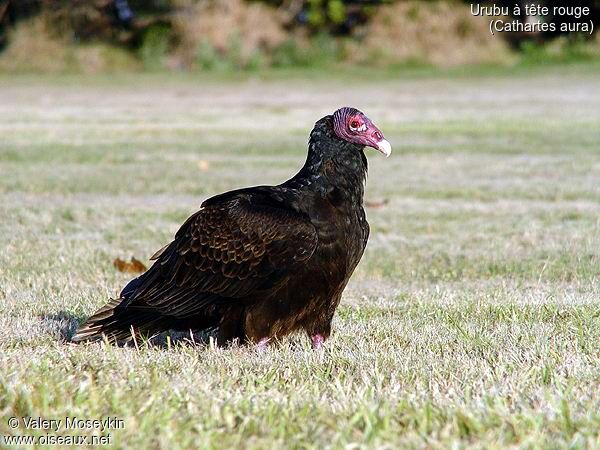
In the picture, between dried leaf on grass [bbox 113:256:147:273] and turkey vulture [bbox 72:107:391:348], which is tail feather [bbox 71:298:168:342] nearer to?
turkey vulture [bbox 72:107:391:348]

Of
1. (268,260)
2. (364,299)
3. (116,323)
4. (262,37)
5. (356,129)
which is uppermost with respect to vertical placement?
(356,129)

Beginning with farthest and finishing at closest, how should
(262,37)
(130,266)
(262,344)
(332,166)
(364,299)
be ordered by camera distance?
(262,37)
(130,266)
(364,299)
(332,166)
(262,344)

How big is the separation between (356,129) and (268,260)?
2.44 feet

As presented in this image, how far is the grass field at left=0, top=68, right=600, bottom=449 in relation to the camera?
3275 mm

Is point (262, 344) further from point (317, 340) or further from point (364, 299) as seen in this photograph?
point (364, 299)

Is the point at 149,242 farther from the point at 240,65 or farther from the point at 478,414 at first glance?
the point at 240,65

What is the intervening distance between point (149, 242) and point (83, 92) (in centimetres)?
2169

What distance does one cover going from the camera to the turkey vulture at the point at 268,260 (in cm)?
450

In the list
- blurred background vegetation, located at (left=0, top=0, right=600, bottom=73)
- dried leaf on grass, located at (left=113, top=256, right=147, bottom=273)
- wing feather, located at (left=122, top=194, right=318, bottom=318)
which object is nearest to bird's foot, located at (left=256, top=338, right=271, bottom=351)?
wing feather, located at (left=122, top=194, right=318, bottom=318)

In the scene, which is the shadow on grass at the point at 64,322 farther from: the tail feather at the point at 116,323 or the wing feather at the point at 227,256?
the wing feather at the point at 227,256

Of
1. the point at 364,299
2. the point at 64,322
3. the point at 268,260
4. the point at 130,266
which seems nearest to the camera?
the point at 268,260

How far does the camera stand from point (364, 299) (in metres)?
6.14

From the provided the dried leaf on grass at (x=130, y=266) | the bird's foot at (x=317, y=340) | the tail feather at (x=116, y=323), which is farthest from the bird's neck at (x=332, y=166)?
the dried leaf on grass at (x=130, y=266)

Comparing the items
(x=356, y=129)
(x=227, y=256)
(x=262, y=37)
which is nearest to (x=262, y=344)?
(x=227, y=256)
